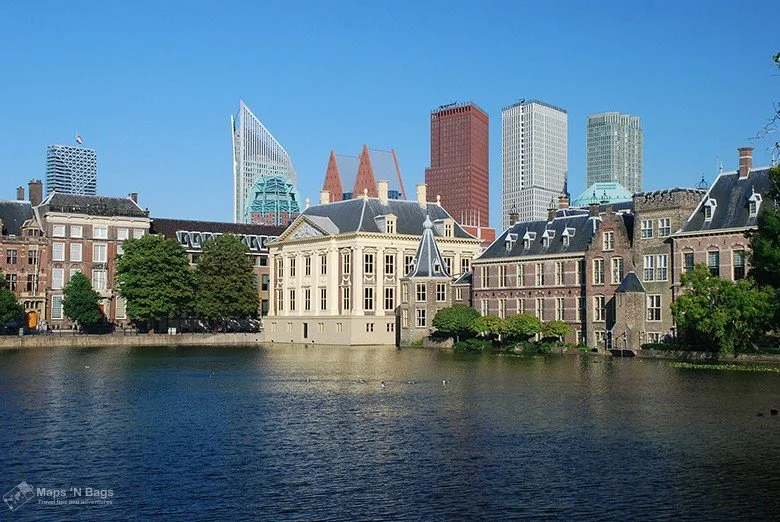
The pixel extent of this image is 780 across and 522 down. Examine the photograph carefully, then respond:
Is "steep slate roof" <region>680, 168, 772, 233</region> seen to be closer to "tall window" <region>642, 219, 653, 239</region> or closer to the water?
"tall window" <region>642, 219, 653, 239</region>

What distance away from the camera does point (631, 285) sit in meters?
84.6

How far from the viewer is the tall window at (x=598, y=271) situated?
89.5m

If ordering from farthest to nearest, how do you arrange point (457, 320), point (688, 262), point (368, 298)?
point (368, 298) → point (457, 320) → point (688, 262)

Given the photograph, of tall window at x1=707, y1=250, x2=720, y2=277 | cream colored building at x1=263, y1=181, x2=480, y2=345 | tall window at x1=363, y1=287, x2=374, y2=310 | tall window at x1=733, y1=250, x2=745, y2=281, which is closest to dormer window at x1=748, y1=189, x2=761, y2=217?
tall window at x1=733, y1=250, x2=745, y2=281

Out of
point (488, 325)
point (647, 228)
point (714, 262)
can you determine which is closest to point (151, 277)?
point (488, 325)

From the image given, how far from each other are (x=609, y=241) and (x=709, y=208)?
34.5ft

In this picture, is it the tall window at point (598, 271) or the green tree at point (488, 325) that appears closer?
the tall window at point (598, 271)

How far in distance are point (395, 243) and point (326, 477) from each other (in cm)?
8791

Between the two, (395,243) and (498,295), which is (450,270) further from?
(498,295)

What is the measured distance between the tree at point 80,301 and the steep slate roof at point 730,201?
7275cm

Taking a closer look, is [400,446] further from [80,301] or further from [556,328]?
[80,301]

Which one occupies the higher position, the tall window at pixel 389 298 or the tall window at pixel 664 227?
the tall window at pixel 664 227

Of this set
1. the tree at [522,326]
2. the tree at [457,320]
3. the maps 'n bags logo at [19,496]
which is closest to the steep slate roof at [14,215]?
the tree at [457,320]

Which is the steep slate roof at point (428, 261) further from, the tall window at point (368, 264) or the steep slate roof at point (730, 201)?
the steep slate roof at point (730, 201)
